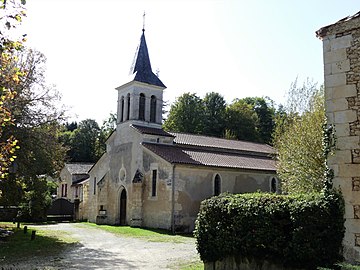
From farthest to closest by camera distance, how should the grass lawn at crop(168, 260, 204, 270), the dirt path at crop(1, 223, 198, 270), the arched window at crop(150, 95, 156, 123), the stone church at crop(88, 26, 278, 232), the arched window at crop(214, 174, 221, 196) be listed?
the arched window at crop(150, 95, 156, 123), the arched window at crop(214, 174, 221, 196), the stone church at crop(88, 26, 278, 232), the dirt path at crop(1, 223, 198, 270), the grass lawn at crop(168, 260, 204, 270)

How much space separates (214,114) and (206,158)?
1217 inches

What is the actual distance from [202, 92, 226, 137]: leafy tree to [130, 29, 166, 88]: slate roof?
2388 cm

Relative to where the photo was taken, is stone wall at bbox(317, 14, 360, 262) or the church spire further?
the church spire

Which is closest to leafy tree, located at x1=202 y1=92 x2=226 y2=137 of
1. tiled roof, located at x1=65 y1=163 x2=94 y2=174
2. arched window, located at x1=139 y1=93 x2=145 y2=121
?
tiled roof, located at x1=65 y1=163 x2=94 y2=174

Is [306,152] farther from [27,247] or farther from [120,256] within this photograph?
[27,247]

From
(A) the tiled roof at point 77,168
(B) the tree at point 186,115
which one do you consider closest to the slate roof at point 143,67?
(A) the tiled roof at point 77,168

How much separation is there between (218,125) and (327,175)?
4649cm

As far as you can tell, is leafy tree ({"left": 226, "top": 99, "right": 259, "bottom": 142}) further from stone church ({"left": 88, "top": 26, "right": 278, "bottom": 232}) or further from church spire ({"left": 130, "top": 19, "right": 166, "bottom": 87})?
church spire ({"left": 130, "top": 19, "right": 166, "bottom": 87})

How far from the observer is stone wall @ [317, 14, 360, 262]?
9.68 metres

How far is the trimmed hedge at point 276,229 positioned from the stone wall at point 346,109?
302 mm

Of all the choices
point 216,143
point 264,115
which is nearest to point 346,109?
point 216,143

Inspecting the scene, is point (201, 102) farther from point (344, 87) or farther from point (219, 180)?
point (344, 87)

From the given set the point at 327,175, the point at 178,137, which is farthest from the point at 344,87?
the point at 178,137

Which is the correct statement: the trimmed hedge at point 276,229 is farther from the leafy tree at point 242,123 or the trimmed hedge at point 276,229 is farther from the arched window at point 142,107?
the leafy tree at point 242,123
